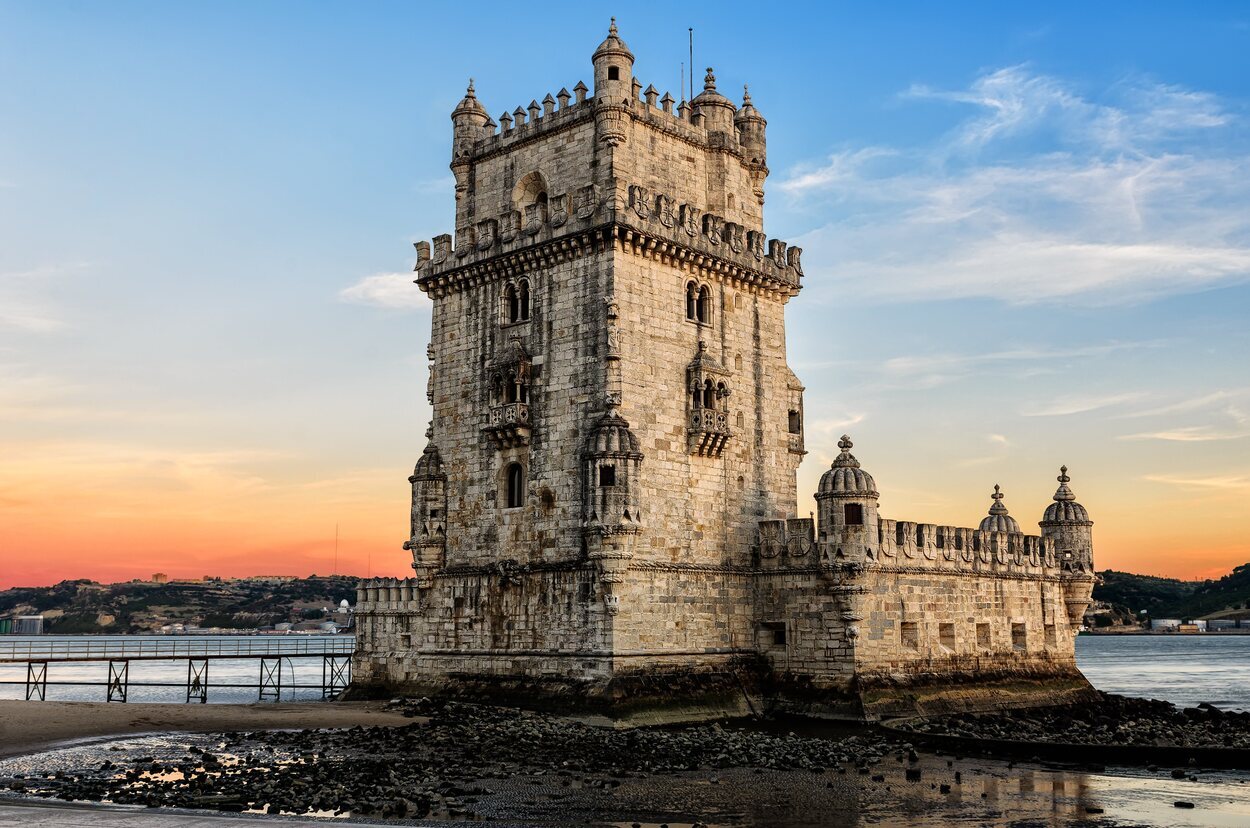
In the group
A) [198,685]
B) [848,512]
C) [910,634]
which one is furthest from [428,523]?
[198,685]

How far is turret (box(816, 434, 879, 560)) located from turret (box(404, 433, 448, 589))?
1314 cm

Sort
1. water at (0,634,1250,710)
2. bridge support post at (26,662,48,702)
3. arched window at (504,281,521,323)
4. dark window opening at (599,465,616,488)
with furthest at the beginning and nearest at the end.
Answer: water at (0,634,1250,710) → bridge support post at (26,662,48,702) → arched window at (504,281,521,323) → dark window opening at (599,465,616,488)

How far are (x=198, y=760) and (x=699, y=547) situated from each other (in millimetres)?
17055

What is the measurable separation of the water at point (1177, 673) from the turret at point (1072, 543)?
1992cm

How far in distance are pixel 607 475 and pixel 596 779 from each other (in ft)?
37.2

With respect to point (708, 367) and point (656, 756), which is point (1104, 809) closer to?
point (656, 756)

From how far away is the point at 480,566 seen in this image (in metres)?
41.7

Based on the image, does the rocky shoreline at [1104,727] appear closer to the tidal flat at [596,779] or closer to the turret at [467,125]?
the tidal flat at [596,779]

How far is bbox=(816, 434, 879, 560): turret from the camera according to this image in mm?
40312

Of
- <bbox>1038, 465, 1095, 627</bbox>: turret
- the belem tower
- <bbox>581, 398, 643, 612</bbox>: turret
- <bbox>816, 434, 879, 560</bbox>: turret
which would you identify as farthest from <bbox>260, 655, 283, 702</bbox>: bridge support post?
<bbox>1038, 465, 1095, 627</bbox>: turret

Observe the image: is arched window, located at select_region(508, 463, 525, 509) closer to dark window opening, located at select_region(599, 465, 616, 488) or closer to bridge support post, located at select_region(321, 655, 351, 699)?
dark window opening, located at select_region(599, 465, 616, 488)

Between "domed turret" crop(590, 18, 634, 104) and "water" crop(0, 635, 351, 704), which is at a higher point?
"domed turret" crop(590, 18, 634, 104)

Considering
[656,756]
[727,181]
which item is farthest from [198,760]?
[727,181]

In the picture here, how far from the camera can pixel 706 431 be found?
134 ft
